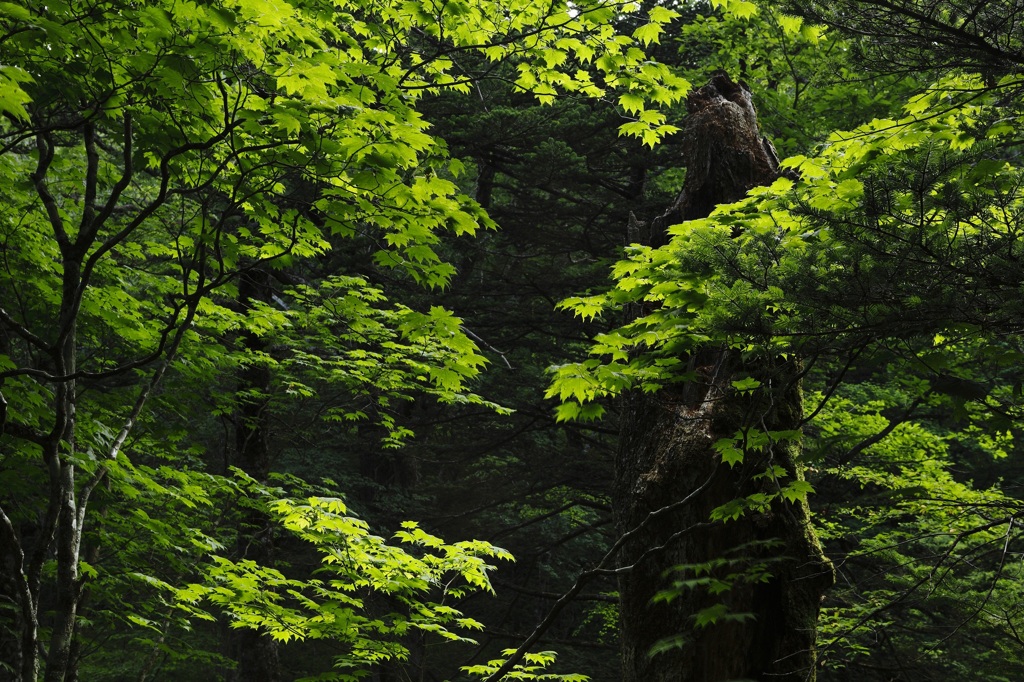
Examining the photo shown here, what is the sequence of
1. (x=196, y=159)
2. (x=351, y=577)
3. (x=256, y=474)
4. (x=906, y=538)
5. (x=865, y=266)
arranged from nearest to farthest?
(x=865, y=266) < (x=196, y=159) < (x=351, y=577) < (x=906, y=538) < (x=256, y=474)

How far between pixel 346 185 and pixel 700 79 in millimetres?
9421

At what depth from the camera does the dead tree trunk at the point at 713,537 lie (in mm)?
4387

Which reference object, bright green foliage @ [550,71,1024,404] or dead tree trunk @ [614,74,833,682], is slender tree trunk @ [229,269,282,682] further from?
bright green foliage @ [550,71,1024,404]

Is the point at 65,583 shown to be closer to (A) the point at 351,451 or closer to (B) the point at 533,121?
(B) the point at 533,121

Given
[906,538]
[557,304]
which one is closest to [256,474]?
[557,304]

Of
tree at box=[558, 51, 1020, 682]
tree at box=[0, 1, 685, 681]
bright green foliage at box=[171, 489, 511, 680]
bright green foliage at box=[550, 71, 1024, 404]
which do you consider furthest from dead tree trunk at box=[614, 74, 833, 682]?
tree at box=[0, 1, 685, 681]

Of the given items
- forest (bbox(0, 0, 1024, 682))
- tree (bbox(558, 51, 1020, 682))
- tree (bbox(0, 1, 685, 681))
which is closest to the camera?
tree (bbox(558, 51, 1020, 682))

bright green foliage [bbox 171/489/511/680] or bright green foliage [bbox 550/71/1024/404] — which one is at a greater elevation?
bright green foliage [bbox 550/71/1024/404]

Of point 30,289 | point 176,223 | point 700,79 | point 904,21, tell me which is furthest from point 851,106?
point 30,289

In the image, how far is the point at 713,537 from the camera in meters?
4.56

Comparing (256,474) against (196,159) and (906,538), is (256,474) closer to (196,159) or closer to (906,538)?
(196,159)

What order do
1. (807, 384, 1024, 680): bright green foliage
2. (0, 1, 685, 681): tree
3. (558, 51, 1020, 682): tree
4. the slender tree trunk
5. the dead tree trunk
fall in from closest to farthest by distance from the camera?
→ 1. (558, 51, 1020, 682): tree
2. (0, 1, 685, 681): tree
3. the dead tree trunk
4. (807, 384, 1024, 680): bright green foliage
5. the slender tree trunk

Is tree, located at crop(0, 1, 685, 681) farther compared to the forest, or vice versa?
tree, located at crop(0, 1, 685, 681)

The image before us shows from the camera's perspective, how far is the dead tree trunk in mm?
4387
